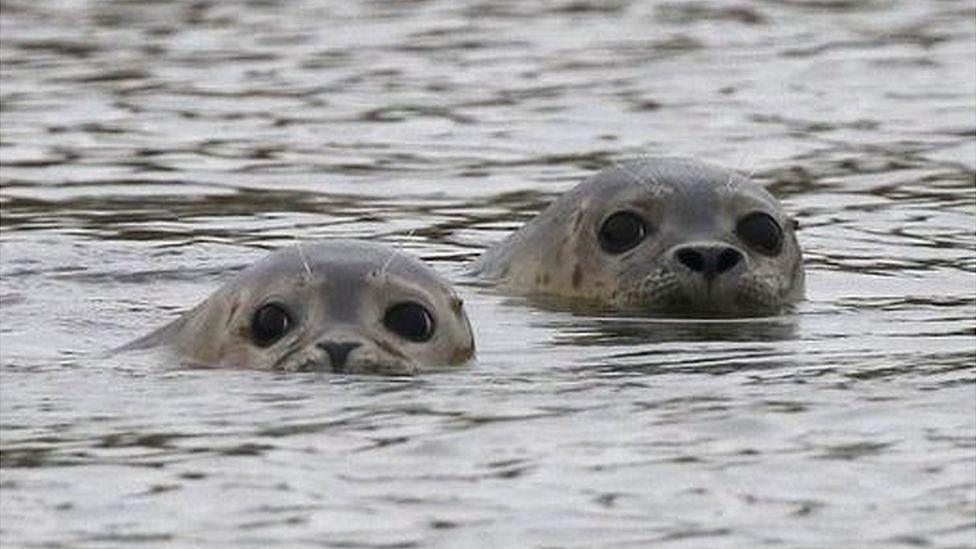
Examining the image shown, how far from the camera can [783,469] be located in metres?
8.31

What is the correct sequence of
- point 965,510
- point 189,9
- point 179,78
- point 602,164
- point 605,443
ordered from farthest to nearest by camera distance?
point 189,9 < point 179,78 < point 602,164 < point 605,443 < point 965,510

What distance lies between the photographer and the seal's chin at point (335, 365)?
380 inches

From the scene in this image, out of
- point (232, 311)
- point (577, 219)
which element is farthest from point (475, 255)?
point (232, 311)

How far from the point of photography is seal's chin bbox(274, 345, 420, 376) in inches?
380

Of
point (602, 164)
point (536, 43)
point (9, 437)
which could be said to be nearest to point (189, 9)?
point (536, 43)

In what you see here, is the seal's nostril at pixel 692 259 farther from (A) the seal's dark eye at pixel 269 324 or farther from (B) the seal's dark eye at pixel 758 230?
(A) the seal's dark eye at pixel 269 324

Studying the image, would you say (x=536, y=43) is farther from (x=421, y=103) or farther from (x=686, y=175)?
(x=686, y=175)

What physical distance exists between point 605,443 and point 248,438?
880 mm

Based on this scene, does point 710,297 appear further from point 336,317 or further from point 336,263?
point 336,317

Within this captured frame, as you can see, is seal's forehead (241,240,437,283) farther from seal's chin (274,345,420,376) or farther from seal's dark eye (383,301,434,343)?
seal's chin (274,345,420,376)

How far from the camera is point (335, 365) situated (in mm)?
9664

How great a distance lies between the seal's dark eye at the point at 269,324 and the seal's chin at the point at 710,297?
7.01 feet

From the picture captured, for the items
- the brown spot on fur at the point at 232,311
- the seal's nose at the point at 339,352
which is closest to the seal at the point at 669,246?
the brown spot on fur at the point at 232,311

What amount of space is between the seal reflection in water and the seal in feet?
5.35
